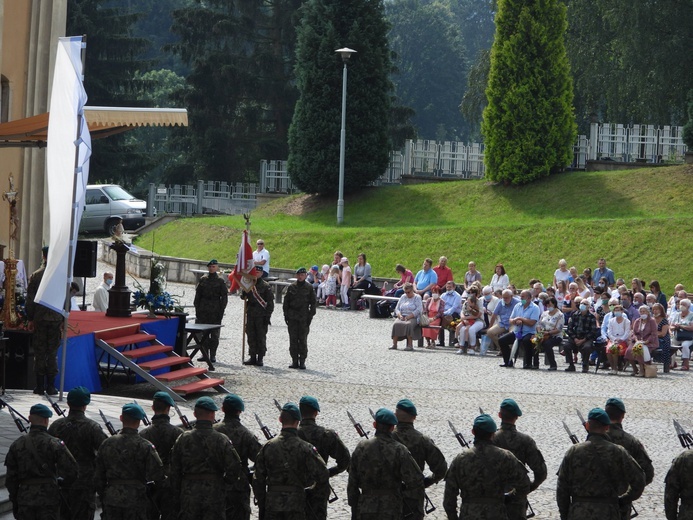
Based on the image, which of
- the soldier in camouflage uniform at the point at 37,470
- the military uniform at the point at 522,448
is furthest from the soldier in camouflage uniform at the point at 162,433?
the military uniform at the point at 522,448

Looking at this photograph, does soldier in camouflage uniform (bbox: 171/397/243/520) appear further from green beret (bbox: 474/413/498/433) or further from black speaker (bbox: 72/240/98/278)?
black speaker (bbox: 72/240/98/278)

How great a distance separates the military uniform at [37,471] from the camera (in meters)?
10.4

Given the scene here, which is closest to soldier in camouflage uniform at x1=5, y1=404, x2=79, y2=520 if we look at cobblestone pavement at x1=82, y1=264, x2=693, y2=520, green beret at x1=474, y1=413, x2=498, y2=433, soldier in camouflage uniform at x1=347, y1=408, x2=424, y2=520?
soldier in camouflage uniform at x1=347, y1=408, x2=424, y2=520

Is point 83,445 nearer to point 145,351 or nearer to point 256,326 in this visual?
point 145,351

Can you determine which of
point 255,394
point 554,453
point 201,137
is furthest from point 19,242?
point 201,137

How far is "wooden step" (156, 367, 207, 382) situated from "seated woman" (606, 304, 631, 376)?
791 cm

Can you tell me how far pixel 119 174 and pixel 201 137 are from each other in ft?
14.9

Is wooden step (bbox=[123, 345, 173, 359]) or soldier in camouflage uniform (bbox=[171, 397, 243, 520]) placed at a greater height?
soldier in camouflage uniform (bbox=[171, 397, 243, 520])

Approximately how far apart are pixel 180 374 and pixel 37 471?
8.68m

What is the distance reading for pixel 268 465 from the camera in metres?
10.6

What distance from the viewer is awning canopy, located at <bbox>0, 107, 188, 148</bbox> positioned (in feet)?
57.9

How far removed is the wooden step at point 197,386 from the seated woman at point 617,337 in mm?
7818

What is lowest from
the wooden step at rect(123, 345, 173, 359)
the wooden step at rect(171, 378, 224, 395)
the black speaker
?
the wooden step at rect(171, 378, 224, 395)

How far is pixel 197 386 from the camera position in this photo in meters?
18.9
